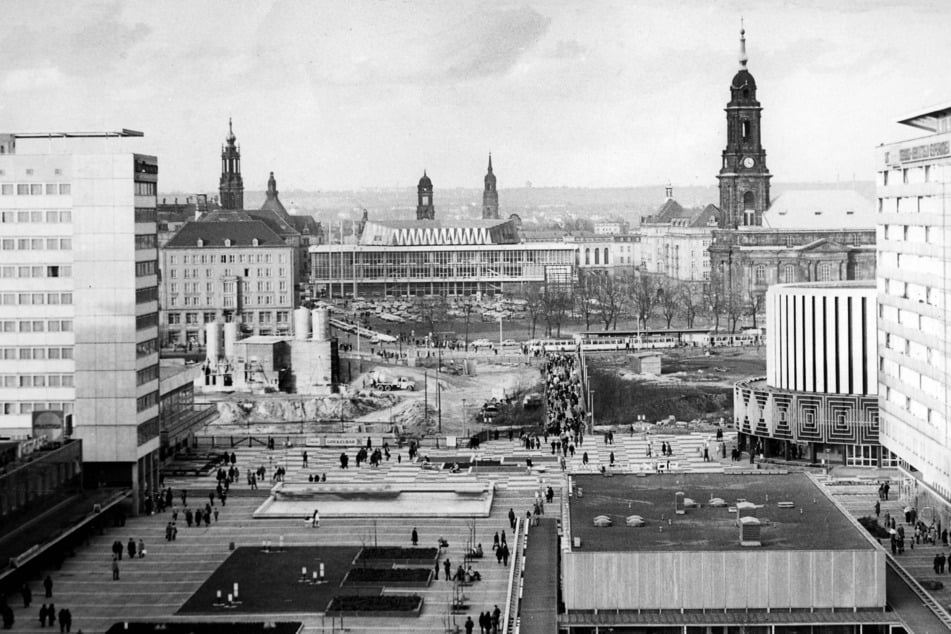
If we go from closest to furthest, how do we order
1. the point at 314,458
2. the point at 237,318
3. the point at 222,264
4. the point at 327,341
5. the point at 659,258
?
the point at 314,458, the point at 327,341, the point at 237,318, the point at 222,264, the point at 659,258

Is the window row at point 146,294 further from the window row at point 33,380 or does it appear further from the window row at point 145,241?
the window row at point 33,380

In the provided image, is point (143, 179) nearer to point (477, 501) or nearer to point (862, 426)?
point (477, 501)

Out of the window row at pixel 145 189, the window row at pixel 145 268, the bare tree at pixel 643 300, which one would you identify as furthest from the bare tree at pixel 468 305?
the window row at pixel 145 189

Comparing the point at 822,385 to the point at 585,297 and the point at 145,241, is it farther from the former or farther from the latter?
the point at 585,297

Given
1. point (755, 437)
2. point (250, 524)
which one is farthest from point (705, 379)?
point (250, 524)

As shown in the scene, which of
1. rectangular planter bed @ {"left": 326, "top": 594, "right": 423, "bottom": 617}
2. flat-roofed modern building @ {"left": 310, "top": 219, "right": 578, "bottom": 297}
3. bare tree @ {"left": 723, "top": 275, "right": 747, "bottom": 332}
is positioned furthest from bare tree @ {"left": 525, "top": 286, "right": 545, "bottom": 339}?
rectangular planter bed @ {"left": 326, "top": 594, "right": 423, "bottom": 617}

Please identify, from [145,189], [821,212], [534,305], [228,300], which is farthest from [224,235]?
[145,189]
